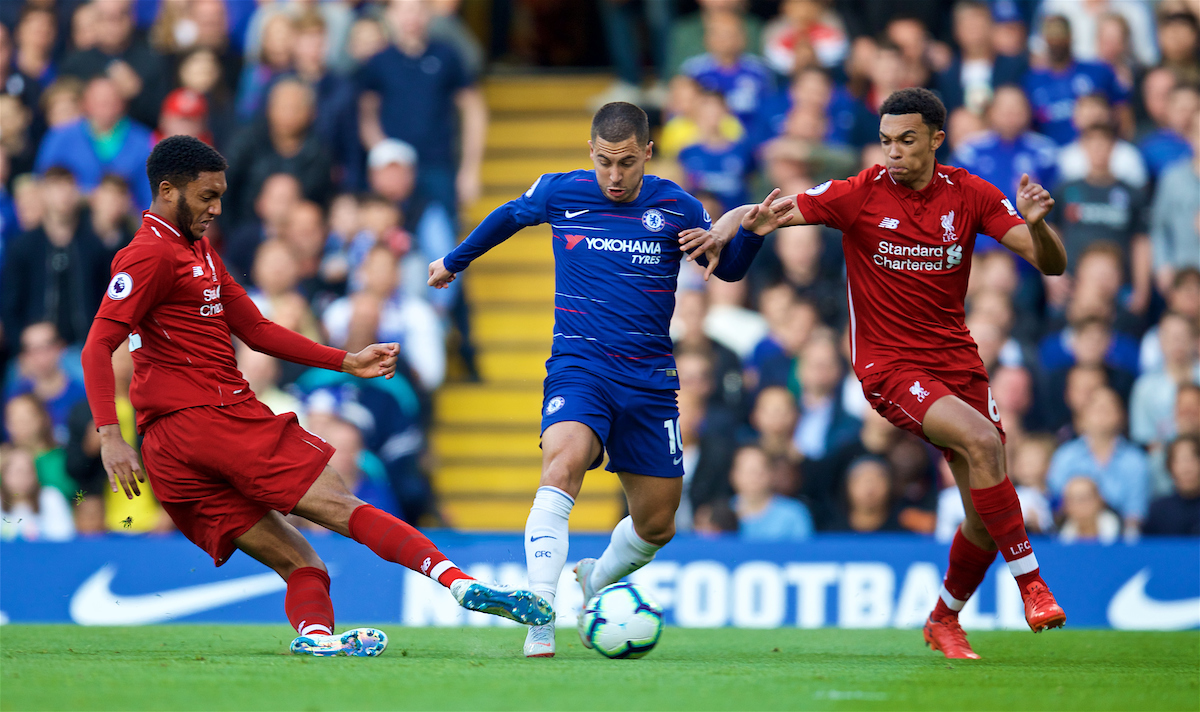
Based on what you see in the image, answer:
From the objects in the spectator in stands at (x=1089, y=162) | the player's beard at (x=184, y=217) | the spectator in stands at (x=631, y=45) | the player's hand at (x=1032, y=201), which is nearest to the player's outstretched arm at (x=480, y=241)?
the player's beard at (x=184, y=217)

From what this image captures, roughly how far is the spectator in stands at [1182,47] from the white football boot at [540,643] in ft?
26.7

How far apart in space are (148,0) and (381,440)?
586cm

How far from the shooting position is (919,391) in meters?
6.34

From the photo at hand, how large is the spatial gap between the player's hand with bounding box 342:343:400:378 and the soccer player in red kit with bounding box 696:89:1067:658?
1.44m

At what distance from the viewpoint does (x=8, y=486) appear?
1033 cm

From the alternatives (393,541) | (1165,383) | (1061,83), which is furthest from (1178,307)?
(393,541)

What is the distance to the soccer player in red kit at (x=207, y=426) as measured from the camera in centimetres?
588

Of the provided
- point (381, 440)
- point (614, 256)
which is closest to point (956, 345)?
point (614, 256)

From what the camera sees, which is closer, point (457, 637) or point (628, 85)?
point (457, 637)

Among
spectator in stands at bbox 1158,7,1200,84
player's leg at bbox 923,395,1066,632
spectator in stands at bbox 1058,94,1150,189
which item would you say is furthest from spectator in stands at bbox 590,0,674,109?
player's leg at bbox 923,395,1066,632

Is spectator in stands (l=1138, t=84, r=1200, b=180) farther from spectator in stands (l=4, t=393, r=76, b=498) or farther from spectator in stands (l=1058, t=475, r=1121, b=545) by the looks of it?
spectator in stands (l=4, t=393, r=76, b=498)

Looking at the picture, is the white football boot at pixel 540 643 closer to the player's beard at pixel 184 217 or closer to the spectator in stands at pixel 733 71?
the player's beard at pixel 184 217

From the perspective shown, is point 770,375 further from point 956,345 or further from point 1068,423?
point 956,345

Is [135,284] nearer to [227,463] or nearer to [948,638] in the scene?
[227,463]
